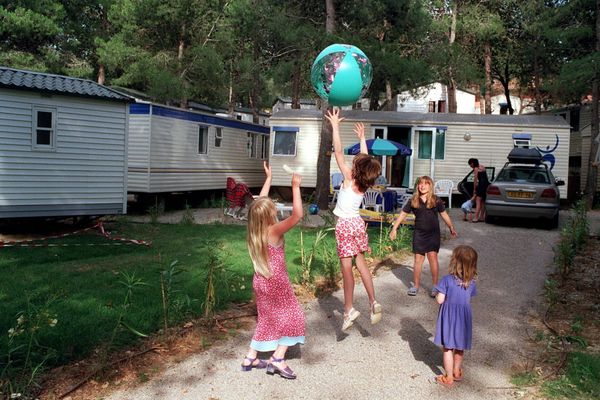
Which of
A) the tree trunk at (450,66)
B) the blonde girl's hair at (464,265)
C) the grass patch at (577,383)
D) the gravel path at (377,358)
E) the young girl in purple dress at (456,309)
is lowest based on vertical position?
the gravel path at (377,358)

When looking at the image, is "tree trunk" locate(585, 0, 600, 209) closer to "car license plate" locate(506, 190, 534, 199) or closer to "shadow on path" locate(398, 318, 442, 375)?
"car license plate" locate(506, 190, 534, 199)

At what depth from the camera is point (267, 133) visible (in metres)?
23.9

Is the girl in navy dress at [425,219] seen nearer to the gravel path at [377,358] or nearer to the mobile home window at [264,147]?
the gravel path at [377,358]

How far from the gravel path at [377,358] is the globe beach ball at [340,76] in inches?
86.9

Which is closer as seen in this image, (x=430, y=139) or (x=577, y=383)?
(x=577, y=383)

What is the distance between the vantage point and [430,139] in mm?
19125

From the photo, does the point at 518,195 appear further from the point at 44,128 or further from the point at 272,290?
the point at 44,128

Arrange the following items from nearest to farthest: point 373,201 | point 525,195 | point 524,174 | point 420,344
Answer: point 420,344
point 525,195
point 524,174
point 373,201

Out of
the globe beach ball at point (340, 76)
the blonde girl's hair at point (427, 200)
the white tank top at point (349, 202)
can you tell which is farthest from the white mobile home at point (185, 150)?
the white tank top at point (349, 202)

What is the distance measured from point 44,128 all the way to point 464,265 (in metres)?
9.80

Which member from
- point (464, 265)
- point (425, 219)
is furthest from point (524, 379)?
point (425, 219)

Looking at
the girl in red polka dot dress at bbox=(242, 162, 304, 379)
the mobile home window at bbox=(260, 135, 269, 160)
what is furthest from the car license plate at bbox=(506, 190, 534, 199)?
the mobile home window at bbox=(260, 135, 269, 160)

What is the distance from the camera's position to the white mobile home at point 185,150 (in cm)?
1546

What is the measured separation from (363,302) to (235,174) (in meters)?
15.2
